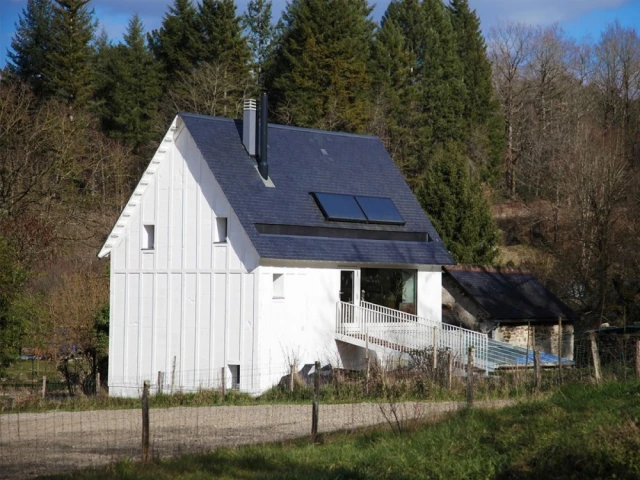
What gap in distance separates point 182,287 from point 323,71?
30324 millimetres

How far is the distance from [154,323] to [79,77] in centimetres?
3170

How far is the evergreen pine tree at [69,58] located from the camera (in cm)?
5909

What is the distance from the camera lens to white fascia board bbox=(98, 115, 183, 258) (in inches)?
1243

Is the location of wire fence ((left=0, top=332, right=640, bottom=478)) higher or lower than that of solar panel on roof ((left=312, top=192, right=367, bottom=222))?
lower

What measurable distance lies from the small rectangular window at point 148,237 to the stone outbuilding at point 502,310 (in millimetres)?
9701

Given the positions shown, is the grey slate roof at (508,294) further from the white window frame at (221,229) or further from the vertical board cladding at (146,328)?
the vertical board cladding at (146,328)

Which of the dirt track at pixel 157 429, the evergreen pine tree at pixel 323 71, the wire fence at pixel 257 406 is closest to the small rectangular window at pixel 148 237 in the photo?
the wire fence at pixel 257 406

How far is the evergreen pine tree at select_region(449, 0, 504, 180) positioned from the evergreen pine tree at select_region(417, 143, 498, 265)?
23.6m

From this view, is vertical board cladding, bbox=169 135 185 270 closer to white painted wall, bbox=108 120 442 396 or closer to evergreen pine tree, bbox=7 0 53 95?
white painted wall, bbox=108 120 442 396

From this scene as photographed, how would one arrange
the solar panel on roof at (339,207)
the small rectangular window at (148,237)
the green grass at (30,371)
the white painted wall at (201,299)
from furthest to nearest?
the green grass at (30,371) < the small rectangular window at (148,237) < the solar panel on roof at (339,207) < the white painted wall at (201,299)

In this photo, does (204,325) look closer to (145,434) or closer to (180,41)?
(145,434)

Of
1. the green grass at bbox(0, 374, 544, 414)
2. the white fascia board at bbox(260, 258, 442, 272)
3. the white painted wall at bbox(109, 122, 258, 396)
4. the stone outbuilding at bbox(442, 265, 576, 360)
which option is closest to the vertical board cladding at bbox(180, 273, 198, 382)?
the white painted wall at bbox(109, 122, 258, 396)

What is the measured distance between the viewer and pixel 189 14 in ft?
202

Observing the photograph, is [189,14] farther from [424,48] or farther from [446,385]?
[446,385]
